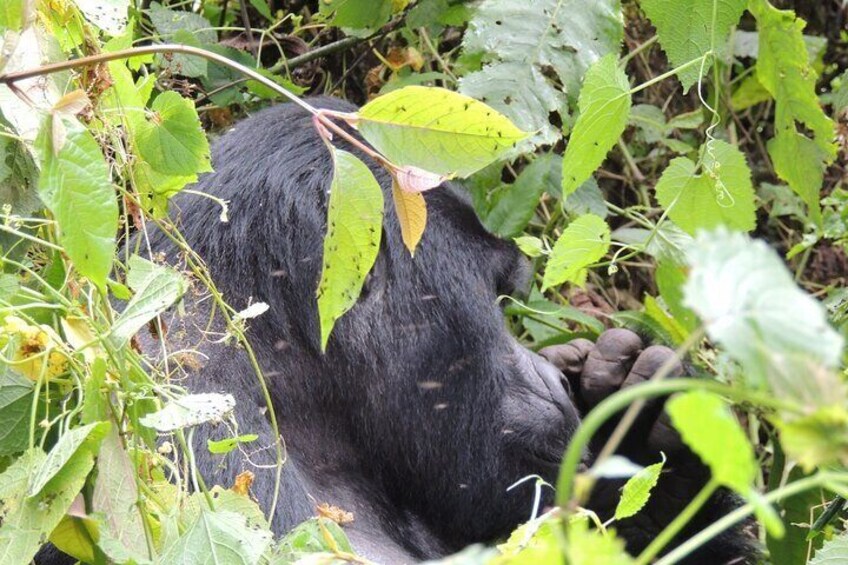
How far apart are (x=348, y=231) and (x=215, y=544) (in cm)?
35

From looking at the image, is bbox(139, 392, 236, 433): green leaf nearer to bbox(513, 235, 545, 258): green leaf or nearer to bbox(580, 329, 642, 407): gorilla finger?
bbox(513, 235, 545, 258): green leaf

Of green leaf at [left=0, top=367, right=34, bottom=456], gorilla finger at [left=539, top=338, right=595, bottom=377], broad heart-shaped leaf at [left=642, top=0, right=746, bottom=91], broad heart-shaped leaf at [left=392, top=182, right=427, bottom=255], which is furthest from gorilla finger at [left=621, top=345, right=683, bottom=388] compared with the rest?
green leaf at [left=0, top=367, right=34, bottom=456]

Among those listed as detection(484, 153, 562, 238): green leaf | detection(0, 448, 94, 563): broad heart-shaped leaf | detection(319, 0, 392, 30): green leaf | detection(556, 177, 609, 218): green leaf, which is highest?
detection(319, 0, 392, 30): green leaf

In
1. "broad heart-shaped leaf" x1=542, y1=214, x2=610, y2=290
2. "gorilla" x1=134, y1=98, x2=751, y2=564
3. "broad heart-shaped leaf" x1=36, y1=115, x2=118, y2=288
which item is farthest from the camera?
"gorilla" x1=134, y1=98, x2=751, y2=564

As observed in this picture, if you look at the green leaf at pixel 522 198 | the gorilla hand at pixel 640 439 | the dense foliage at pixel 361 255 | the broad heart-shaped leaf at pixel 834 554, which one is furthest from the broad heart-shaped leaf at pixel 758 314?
the green leaf at pixel 522 198

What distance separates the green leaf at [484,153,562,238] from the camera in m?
2.49

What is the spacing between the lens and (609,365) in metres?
2.28

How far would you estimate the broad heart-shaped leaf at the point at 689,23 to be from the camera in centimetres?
185

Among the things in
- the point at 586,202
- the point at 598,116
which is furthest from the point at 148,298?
the point at 586,202

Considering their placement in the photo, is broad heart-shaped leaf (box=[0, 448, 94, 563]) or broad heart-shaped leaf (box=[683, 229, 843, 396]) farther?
broad heart-shaped leaf (box=[0, 448, 94, 563])

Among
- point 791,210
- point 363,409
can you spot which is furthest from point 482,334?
point 791,210

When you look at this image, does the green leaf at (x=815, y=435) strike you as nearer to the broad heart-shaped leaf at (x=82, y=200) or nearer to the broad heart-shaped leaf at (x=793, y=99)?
the broad heart-shaped leaf at (x=82, y=200)

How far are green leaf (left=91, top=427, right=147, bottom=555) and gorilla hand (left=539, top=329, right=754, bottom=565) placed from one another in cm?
111

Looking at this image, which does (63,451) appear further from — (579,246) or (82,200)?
(579,246)
